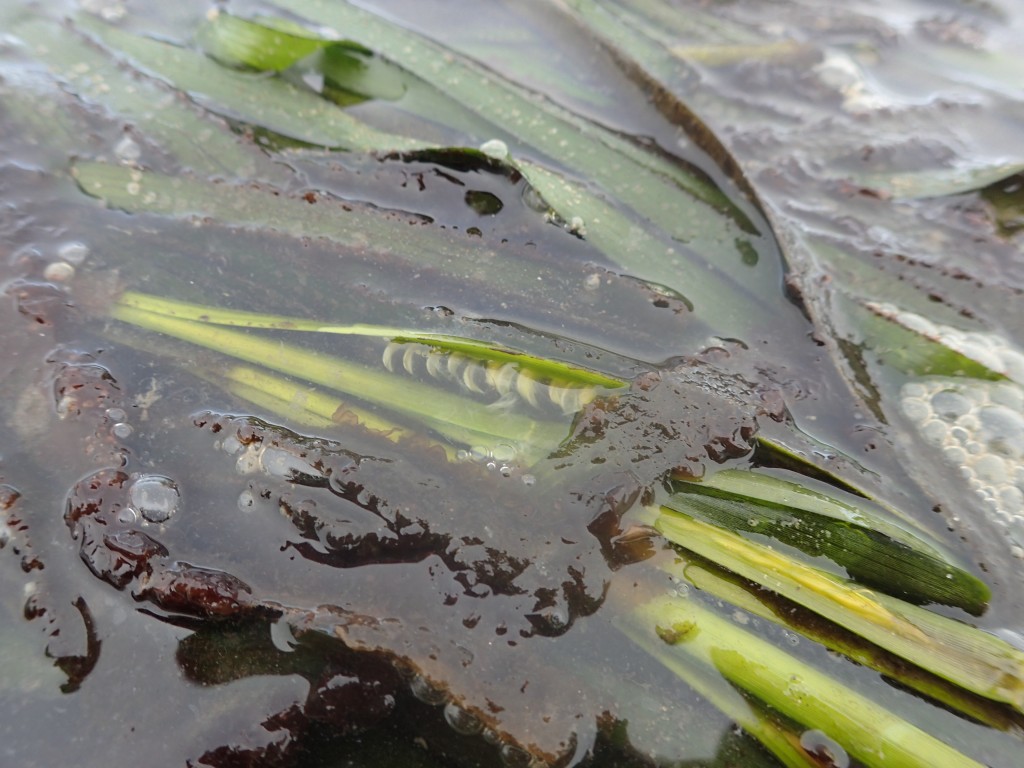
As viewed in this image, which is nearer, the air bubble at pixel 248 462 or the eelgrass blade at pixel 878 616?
the eelgrass blade at pixel 878 616

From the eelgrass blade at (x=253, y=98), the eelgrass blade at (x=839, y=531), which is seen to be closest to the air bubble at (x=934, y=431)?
the eelgrass blade at (x=839, y=531)

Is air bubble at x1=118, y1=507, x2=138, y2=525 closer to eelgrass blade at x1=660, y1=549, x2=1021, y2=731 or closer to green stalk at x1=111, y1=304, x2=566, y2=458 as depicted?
green stalk at x1=111, y1=304, x2=566, y2=458

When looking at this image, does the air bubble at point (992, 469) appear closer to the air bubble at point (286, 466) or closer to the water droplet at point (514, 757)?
the water droplet at point (514, 757)

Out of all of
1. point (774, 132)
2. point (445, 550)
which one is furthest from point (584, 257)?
point (774, 132)

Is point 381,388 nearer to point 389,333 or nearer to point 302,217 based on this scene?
point 389,333

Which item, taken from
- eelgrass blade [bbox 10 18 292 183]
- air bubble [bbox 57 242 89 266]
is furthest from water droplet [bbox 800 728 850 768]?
air bubble [bbox 57 242 89 266]

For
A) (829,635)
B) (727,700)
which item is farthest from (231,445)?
(829,635)
